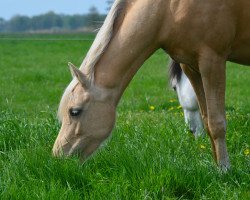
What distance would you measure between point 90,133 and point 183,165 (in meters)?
0.76

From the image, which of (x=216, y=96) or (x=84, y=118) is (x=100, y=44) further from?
(x=216, y=96)

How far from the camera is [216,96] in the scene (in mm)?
4844

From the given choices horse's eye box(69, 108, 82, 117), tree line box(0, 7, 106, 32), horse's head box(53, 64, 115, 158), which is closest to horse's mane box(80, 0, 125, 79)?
horse's head box(53, 64, 115, 158)

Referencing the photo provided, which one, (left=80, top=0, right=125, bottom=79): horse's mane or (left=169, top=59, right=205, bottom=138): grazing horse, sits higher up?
(left=80, top=0, right=125, bottom=79): horse's mane

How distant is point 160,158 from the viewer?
4.70 m

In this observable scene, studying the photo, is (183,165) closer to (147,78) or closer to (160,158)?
(160,158)

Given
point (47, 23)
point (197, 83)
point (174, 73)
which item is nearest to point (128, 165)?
point (197, 83)

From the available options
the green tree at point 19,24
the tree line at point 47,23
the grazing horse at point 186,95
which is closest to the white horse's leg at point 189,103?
the grazing horse at point 186,95

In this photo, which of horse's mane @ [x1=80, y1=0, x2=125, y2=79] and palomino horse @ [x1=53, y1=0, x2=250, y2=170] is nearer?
palomino horse @ [x1=53, y1=0, x2=250, y2=170]

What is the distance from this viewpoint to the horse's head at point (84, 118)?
4.86 m

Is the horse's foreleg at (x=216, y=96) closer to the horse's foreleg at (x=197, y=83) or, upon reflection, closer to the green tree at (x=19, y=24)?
the horse's foreleg at (x=197, y=83)

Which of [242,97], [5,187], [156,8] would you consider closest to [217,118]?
[156,8]

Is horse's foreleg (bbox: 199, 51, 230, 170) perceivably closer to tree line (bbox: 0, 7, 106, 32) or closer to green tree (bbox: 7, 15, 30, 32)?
tree line (bbox: 0, 7, 106, 32)

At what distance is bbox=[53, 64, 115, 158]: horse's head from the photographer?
4859 millimetres
